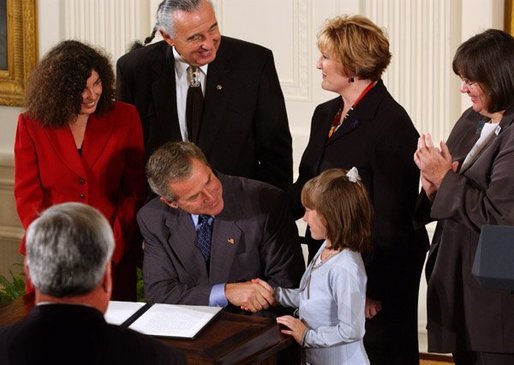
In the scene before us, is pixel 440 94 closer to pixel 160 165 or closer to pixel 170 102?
pixel 170 102

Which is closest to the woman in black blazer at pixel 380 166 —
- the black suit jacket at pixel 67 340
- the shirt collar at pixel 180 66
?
the shirt collar at pixel 180 66

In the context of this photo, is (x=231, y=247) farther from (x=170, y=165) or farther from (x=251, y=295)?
(x=170, y=165)

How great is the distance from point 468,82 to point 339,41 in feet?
1.81

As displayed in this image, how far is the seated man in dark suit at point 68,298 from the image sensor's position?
2330 millimetres

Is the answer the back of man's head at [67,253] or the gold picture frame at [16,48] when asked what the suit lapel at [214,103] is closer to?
the back of man's head at [67,253]

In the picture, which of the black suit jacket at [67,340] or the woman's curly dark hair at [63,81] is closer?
the black suit jacket at [67,340]

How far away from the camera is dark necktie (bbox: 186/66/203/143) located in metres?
4.66

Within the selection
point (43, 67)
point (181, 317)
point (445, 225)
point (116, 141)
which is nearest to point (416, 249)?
point (445, 225)

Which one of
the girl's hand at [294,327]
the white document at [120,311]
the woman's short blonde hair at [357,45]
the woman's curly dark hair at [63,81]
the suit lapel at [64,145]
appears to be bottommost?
the girl's hand at [294,327]

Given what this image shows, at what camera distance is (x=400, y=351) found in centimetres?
421

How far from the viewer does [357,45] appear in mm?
4102

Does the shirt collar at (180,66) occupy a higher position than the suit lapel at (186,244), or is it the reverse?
the shirt collar at (180,66)

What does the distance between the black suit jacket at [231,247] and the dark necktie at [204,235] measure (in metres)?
0.02

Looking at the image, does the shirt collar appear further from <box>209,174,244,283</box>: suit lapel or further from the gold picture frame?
the gold picture frame
